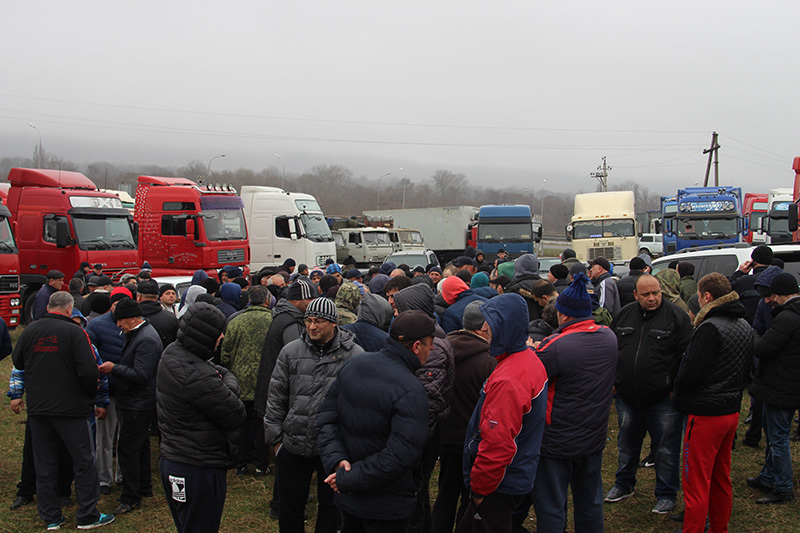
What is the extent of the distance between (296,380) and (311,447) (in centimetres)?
47

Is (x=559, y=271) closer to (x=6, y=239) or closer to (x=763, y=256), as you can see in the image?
(x=763, y=256)

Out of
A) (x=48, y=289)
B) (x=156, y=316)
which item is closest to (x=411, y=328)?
(x=156, y=316)

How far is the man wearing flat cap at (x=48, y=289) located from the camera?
33.4ft

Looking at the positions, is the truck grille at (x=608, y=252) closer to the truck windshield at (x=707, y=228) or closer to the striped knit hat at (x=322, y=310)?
the truck windshield at (x=707, y=228)

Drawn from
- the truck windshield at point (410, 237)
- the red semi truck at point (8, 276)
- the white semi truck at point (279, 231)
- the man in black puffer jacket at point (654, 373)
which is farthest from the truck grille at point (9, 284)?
the truck windshield at point (410, 237)

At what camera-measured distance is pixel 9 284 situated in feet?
45.1

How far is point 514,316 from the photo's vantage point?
3762 millimetres

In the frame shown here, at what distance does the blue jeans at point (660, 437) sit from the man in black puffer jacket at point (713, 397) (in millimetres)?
761

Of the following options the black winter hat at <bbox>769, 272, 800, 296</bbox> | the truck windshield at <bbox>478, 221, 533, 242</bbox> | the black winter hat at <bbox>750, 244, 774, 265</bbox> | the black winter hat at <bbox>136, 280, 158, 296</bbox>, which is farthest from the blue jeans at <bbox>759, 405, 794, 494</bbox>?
the truck windshield at <bbox>478, 221, 533, 242</bbox>

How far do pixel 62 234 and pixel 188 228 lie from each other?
369 cm

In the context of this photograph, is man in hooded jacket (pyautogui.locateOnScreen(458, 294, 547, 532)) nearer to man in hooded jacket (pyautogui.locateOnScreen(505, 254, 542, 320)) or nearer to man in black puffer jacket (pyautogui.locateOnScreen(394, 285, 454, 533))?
man in black puffer jacket (pyautogui.locateOnScreen(394, 285, 454, 533))

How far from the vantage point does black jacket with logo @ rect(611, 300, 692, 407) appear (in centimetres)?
532

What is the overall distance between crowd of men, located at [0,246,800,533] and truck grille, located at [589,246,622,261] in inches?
707

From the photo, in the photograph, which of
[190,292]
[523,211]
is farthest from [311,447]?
[523,211]
